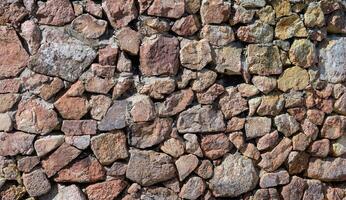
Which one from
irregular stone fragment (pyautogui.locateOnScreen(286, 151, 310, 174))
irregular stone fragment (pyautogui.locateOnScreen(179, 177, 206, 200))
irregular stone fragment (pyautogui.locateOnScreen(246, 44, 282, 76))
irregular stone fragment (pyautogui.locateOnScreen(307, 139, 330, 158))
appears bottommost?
irregular stone fragment (pyautogui.locateOnScreen(179, 177, 206, 200))

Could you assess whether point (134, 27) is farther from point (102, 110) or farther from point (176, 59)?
→ point (102, 110)

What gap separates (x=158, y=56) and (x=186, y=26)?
0.22 m

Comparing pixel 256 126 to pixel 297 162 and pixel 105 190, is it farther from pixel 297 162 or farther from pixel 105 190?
pixel 105 190

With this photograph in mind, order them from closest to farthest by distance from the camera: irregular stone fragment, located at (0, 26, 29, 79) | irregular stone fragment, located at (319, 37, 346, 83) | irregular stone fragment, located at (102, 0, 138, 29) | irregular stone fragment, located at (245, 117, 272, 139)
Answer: irregular stone fragment, located at (0, 26, 29, 79) → irregular stone fragment, located at (102, 0, 138, 29) → irregular stone fragment, located at (245, 117, 272, 139) → irregular stone fragment, located at (319, 37, 346, 83)

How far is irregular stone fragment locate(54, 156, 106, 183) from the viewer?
2672 mm

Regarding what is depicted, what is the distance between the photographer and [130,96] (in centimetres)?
272

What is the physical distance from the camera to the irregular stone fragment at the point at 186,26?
9.01ft

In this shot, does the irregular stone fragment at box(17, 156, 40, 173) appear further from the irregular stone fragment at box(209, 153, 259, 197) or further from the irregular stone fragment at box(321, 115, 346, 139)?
Answer: the irregular stone fragment at box(321, 115, 346, 139)

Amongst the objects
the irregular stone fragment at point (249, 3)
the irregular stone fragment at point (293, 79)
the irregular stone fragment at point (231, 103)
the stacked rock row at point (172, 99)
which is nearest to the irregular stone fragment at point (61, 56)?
the stacked rock row at point (172, 99)

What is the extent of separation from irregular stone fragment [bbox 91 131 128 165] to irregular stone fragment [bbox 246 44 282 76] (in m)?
0.81

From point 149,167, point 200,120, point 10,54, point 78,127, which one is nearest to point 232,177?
point 200,120

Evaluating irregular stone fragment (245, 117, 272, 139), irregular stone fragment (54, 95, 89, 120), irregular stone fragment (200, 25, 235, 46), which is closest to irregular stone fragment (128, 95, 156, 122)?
irregular stone fragment (54, 95, 89, 120)

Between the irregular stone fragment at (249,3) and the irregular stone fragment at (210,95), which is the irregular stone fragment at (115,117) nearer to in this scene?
the irregular stone fragment at (210,95)

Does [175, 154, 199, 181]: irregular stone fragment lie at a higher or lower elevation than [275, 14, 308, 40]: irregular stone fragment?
lower
